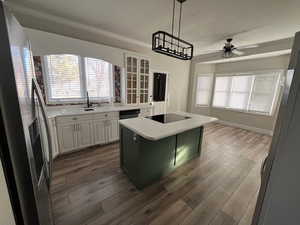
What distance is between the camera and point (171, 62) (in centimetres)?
488

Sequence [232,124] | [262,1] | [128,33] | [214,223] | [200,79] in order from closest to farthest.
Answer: [214,223]
[262,1]
[128,33]
[232,124]
[200,79]

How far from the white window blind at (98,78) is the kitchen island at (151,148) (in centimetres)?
199

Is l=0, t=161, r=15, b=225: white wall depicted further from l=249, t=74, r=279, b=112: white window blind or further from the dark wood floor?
l=249, t=74, r=279, b=112: white window blind

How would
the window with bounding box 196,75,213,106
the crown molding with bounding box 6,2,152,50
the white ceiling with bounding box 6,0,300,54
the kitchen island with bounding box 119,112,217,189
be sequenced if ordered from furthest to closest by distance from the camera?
the window with bounding box 196,75,213,106
the crown molding with bounding box 6,2,152,50
the white ceiling with bounding box 6,0,300,54
the kitchen island with bounding box 119,112,217,189

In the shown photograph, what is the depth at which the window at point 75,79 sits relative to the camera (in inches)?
114

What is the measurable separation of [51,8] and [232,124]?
254 inches

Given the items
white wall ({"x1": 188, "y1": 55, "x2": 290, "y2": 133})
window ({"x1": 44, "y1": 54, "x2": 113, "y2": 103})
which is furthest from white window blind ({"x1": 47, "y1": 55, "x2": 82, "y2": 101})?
white wall ({"x1": 188, "y1": 55, "x2": 290, "y2": 133})

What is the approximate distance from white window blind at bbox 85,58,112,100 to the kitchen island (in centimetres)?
199

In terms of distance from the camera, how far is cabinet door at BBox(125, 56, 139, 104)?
3.54 m

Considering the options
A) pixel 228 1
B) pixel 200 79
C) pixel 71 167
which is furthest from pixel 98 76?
pixel 200 79

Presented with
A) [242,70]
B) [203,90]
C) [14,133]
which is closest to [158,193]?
[14,133]

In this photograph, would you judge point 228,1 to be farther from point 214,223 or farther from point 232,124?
point 232,124

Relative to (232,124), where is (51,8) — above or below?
above

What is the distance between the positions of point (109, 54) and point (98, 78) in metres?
0.77
